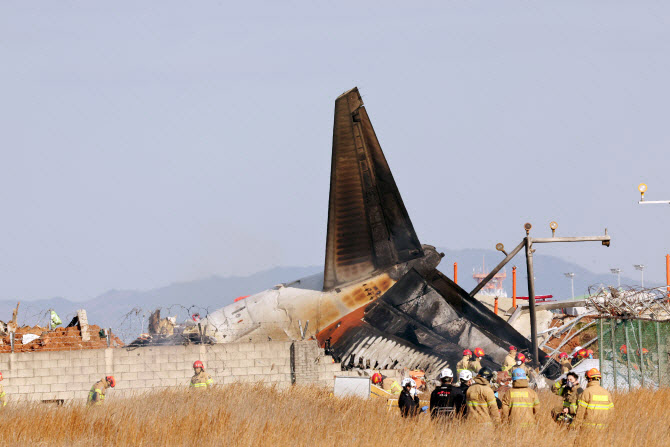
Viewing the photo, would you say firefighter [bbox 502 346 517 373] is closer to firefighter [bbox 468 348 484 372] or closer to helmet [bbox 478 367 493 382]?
helmet [bbox 478 367 493 382]

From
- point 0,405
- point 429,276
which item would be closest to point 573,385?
point 0,405

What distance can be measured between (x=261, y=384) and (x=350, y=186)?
700 cm

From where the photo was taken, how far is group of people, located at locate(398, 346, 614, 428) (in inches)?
608

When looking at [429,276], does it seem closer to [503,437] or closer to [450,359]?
[450,359]

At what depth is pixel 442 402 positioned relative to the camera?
17.7 meters

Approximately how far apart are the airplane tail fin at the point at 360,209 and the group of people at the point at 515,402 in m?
12.5

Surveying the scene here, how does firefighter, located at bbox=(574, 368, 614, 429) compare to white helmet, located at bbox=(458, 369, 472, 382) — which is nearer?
firefighter, located at bbox=(574, 368, 614, 429)

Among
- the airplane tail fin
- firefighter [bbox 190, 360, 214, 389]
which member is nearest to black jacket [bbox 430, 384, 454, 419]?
firefighter [bbox 190, 360, 214, 389]

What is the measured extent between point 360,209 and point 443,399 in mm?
13932

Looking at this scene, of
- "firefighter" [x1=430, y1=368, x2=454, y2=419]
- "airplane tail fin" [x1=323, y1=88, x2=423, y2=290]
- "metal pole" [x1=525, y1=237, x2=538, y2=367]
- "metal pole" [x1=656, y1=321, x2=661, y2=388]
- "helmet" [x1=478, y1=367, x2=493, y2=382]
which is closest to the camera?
"firefighter" [x1=430, y1=368, x2=454, y2=419]

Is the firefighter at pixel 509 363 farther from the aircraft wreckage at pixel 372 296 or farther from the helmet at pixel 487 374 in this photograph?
the aircraft wreckage at pixel 372 296

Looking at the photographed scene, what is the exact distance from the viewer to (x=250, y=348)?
3033 cm

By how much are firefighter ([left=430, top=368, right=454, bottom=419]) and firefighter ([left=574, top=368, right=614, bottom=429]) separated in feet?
8.80

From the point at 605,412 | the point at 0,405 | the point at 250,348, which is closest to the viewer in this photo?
the point at 605,412
